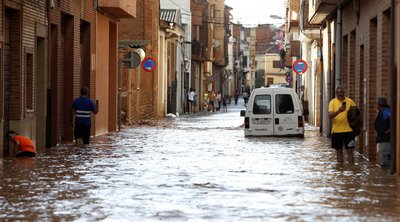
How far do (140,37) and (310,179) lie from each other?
43.6 m

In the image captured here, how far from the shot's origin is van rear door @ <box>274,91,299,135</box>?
3475 centimetres

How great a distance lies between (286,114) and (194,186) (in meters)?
18.7

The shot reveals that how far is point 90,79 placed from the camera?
35.2 meters

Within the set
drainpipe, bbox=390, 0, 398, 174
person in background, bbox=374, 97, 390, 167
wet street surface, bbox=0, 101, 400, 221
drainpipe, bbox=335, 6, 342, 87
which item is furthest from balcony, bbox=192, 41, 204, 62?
drainpipe, bbox=390, 0, 398, 174

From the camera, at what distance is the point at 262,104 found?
3494 centimetres

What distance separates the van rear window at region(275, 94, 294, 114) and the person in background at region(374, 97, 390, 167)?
45.8ft

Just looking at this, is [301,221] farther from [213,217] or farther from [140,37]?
[140,37]

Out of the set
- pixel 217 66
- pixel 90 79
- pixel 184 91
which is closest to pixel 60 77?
pixel 90 79

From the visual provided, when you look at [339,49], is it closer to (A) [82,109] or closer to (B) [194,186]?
(A) [82,109]

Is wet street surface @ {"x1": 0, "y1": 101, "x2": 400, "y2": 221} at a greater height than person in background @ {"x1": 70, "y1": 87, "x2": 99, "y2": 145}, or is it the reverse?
person in background @ {"x1": 70, "y1": 87, "x2": 99, "y2": 145}

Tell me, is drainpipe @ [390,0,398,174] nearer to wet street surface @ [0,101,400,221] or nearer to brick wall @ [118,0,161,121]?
wet street surface @ [0,101,400,221]

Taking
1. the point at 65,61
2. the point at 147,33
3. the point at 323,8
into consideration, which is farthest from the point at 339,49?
the point at 147,33

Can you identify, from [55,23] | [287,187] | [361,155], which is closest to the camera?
[287,187]

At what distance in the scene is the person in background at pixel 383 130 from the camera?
805 inches
